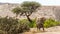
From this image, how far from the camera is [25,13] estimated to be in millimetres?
36438

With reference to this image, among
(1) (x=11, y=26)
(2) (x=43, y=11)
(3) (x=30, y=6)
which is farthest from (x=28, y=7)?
(1) (x=11, y=26)

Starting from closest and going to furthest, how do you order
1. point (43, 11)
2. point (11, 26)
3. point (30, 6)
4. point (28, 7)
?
point (11, 26) → point (28, 7) → point (30, 6) → point (43, 11)

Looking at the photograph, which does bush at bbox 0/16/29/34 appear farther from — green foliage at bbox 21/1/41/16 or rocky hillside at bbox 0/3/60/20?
rocky hillside at bbox 0/3/60/20

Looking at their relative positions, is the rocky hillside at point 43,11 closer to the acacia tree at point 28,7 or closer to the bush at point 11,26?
the acacia tree at point 28,7

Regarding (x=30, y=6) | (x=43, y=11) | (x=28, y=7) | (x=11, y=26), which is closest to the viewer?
(x=11, y=26)

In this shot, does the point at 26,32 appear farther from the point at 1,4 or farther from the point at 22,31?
the point at 1,4

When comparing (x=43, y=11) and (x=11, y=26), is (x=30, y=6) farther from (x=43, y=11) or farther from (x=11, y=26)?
(x=11, y=26)

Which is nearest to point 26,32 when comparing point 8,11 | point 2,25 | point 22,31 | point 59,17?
point 22,31

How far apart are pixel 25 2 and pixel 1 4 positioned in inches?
920

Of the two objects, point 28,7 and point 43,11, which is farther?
point 43,11

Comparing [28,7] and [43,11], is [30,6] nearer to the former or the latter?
[28,7]

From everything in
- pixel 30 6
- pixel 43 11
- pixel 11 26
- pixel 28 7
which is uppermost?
pixel 11 26

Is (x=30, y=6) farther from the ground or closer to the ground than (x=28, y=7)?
farther from the ground

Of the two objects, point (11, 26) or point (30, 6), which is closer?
point (11, 26)
